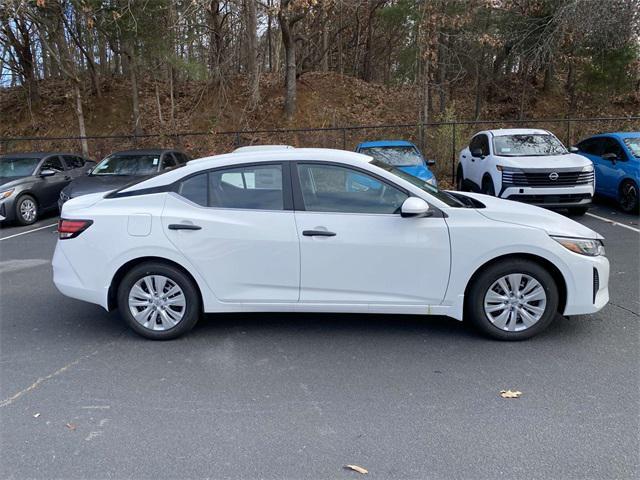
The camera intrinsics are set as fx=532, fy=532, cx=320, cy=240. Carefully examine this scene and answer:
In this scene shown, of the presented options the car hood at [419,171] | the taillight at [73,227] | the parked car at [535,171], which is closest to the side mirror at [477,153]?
the parked car at [535,171]

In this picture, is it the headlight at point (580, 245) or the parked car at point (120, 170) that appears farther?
the parked car at point (120, 170)

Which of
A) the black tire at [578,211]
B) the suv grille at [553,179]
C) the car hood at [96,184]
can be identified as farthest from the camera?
the black tire at [578,211]

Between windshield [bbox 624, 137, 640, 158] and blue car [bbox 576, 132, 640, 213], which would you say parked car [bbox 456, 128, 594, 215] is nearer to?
blue car [bbox 576, 132, 640, 213]

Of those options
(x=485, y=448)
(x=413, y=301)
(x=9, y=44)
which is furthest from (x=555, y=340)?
(x=9, y=44)

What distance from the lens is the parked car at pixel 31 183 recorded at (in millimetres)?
10953

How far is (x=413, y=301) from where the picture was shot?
14.7ft

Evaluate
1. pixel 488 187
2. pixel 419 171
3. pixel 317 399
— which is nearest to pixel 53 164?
pixel 419 171

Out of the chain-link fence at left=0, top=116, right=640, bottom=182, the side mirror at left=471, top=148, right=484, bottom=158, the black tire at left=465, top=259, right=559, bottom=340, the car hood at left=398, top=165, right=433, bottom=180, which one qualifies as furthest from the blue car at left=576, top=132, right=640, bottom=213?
the black tire at left=465, top=259, right=559, bottom=340

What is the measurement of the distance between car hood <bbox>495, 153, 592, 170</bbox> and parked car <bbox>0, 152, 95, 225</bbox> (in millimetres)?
9694

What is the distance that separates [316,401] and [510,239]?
6.79 feet

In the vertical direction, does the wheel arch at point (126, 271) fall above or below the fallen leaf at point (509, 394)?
above

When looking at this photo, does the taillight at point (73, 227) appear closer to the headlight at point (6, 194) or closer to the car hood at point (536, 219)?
the car hood at point (536, 219)

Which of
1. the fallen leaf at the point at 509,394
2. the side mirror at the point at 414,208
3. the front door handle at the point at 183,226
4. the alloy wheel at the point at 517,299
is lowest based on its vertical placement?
the fallen leaf at the point at 509,394

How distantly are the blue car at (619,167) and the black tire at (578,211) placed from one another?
0.86 meters
